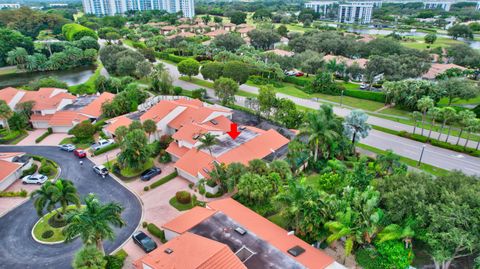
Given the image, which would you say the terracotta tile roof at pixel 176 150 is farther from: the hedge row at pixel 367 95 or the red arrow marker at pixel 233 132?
the hedge row at pixel 367 95

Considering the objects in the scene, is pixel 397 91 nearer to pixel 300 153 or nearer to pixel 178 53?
pixel 300 153

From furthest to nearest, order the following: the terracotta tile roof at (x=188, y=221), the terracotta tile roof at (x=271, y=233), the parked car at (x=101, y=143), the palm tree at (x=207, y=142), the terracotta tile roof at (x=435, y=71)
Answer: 1. the terracotta tile roof at (x=435, y=71)
2. the parked car at (x=101, y=143)
3. the palm tree at (x=207, y=142)
4. the terracotta tile roof at (x=188, y=221)
5. the terracotta tile roof at (x=271, y=233)

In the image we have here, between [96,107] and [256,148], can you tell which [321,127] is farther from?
[96,107]

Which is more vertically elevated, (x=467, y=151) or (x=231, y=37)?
(x=231, y=37)

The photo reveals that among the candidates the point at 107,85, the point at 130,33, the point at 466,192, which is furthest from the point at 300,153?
the point at 130,33

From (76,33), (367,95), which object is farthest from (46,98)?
(76,33)

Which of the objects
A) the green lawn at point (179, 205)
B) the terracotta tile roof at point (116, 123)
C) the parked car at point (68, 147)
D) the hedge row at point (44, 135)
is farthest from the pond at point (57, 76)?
the green lawn at point (179, 205)

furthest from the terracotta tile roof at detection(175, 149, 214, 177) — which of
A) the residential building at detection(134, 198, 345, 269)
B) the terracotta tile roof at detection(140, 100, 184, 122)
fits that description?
the terracotta tile roof at detection(140, 100, 184, 122)

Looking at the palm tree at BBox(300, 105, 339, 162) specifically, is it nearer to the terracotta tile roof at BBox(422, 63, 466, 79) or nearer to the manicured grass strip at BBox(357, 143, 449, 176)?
the manicured grass strip at BBox(357, 143, 449, 176)
